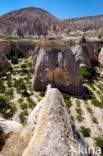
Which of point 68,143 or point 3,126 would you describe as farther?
point 3,126

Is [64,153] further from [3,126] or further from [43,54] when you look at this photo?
[43,54]

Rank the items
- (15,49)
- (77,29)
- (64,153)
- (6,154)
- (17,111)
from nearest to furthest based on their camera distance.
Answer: (64,153), (6,154), (17,111), (15,49), (77,29)

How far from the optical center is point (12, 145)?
3.81 metres

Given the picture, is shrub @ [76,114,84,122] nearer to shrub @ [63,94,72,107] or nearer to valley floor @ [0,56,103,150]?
valley floor @ [0,56,103,150]

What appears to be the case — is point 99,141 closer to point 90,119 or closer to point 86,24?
point 90,119

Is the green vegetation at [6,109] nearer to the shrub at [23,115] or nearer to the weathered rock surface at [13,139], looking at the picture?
the shrub at [23,115]

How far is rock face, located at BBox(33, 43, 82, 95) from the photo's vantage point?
1153 cm

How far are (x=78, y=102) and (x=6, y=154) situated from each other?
7.70 meters

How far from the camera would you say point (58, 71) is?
11656mm

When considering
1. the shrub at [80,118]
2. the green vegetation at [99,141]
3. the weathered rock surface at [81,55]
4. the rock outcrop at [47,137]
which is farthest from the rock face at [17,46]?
the rock outcrop at [47,137]

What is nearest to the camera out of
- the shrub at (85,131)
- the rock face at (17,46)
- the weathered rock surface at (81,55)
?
the shrub at (85,131)

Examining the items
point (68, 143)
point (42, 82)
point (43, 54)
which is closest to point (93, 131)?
point (68, 143)

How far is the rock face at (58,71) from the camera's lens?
37.8 ft

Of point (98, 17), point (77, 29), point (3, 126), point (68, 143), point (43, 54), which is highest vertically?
point (98, 17)
